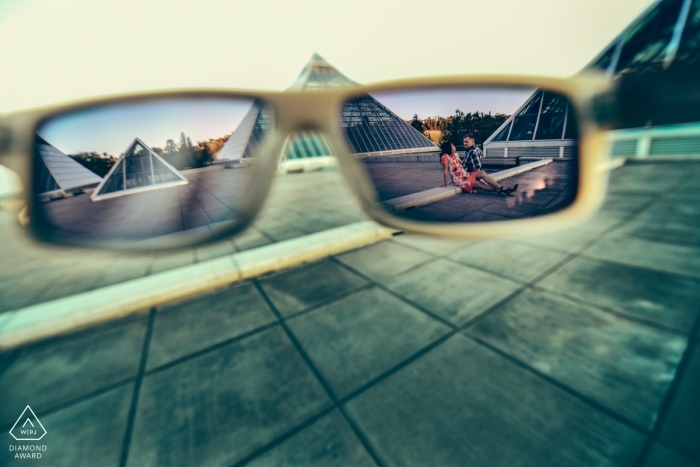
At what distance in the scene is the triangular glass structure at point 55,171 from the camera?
1.31 m

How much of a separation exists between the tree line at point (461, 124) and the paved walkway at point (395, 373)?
90 centimetres

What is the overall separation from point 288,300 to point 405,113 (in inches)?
51.7

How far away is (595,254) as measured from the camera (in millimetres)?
2121

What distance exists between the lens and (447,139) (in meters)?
1.82

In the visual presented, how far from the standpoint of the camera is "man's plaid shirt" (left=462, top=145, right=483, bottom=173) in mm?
1998

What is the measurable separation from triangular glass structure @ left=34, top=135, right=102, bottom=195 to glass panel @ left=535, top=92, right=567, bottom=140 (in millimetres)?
2234

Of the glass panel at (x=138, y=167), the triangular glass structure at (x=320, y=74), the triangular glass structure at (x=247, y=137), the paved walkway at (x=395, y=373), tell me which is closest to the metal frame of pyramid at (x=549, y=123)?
the paved walkway at (x=395, y=373)

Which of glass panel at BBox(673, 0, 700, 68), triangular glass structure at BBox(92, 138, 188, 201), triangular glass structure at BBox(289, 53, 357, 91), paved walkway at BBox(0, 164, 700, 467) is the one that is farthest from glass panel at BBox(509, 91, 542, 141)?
triangular glass structure at BBox(289, 53, 357, 91)

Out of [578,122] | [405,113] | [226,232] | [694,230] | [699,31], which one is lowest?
[694,230]

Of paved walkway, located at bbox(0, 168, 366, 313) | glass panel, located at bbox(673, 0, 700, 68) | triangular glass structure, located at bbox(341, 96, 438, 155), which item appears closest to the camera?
triangular glass structure, located at bbox(341, 96, 438, 155)

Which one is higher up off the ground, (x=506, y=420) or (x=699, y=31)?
(x=699, y=31)

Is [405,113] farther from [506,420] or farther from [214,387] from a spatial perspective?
[214,387]

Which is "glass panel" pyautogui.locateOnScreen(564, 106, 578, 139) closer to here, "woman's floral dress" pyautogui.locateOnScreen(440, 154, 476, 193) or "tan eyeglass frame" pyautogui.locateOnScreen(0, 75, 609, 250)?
"tan eyeglass frame" pyautogui.locateOnScreen(0, 75, 609, 250)

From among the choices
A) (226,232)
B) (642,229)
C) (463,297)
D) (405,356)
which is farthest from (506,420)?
(642,229)
